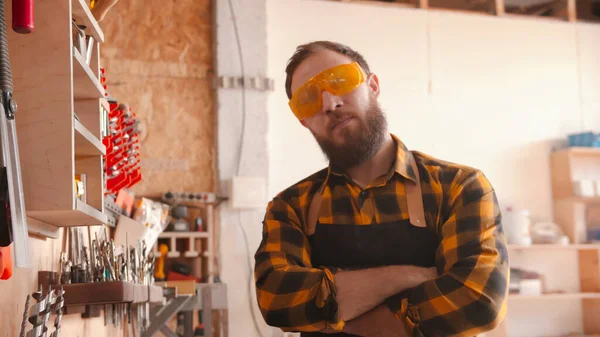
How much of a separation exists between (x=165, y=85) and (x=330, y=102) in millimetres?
3857

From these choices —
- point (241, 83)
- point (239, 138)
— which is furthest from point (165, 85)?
point (239, 138)

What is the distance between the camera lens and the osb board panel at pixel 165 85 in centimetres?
558

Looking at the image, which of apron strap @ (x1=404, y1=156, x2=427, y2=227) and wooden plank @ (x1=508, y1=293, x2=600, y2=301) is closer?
apron strap @ (x1=404, y1=156, x2=427, y2=227)

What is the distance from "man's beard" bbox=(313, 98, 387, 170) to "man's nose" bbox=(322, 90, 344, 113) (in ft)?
0.06

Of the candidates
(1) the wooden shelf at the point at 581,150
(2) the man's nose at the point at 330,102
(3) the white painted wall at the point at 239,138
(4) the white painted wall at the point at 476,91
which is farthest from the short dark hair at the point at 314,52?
(1) the wooden shelf at the point at 581,150

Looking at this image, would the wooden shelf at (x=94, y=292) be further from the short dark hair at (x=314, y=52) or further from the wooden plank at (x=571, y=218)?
the wooden plank at (x=571, y=218)

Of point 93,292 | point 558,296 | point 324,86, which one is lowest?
point 558,296

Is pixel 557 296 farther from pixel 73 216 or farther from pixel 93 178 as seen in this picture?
pixel 73 216

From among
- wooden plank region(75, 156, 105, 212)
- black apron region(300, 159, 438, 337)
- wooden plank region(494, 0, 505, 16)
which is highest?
wooden plank region(494, 0, 505, 16)

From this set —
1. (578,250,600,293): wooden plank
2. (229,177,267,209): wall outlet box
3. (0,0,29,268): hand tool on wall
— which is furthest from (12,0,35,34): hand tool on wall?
(578,250,600,293): wooden plank

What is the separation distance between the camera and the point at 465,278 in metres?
1.78

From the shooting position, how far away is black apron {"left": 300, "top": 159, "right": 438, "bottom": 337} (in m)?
1.91

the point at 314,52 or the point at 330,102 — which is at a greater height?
the point at 314,52

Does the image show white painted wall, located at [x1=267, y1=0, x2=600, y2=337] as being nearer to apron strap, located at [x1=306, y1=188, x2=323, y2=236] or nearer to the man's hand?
apron strap, located at [x1=306, y1=188, x2=323, y2=236]
